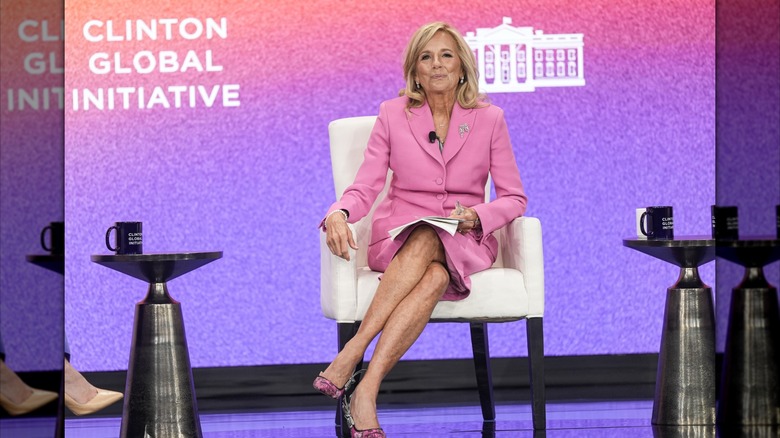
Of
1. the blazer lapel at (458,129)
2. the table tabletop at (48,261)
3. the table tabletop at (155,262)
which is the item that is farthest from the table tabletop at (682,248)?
the table tabletop at (48,261)

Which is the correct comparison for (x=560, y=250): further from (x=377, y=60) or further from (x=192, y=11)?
(x=192, y=11)

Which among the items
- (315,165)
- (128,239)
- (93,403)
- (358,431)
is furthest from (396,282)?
(315,165)

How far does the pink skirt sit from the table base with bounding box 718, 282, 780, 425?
169 centimetres

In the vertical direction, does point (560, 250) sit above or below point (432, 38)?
below

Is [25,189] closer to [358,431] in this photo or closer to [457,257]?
[358,431]

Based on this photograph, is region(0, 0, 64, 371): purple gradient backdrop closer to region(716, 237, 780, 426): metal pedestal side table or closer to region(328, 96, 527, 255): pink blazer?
region(716, 237, 780, 426): metal pedestal side table

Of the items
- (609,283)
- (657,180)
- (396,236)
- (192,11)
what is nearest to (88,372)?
(192,11)

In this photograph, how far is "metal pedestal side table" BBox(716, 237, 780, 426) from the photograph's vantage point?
3.94 feet

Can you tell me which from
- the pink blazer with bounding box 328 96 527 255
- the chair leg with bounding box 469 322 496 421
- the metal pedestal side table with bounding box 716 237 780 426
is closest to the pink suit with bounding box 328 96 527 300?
the pink blazer with bounding box 328 96 527 255

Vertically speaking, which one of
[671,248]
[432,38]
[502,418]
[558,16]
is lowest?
[502,418]

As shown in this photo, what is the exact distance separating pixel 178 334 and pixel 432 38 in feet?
4.10

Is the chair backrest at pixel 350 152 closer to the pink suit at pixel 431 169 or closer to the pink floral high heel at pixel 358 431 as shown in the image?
the pink suit at pixel 431 169

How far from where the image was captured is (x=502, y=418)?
11.8ft

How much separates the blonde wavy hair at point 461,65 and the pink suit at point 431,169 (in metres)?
0.04
